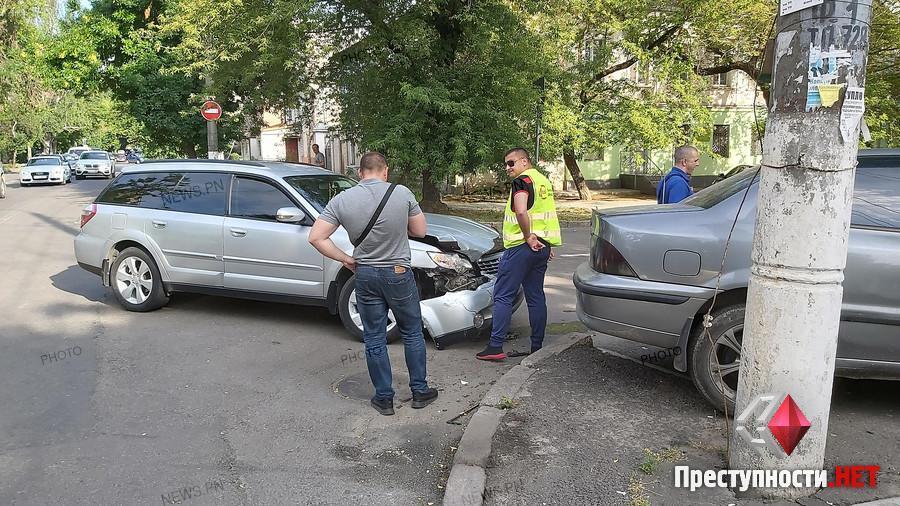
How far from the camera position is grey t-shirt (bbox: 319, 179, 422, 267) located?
446 cm

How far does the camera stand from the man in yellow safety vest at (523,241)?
5480 mm

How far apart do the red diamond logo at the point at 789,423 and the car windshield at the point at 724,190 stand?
1.67m

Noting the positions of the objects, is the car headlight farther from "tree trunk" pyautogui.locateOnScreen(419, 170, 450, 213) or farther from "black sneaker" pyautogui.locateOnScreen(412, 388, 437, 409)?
"tree trunk" pyautogui.locateOnScreen(419, 170, 450, 213)

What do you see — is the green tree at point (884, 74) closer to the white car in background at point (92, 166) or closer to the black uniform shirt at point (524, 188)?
the black uniform shirt at point (524, 188)

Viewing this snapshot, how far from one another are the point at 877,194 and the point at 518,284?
8.50ft

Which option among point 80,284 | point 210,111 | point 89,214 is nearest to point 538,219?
point 89,214

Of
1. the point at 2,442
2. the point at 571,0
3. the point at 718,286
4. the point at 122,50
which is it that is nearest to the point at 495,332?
the point at 718,286

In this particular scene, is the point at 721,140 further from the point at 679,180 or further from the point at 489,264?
the point at 489,264

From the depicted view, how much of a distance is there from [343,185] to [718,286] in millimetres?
4541

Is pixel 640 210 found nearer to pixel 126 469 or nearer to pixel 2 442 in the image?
pixel 126 469

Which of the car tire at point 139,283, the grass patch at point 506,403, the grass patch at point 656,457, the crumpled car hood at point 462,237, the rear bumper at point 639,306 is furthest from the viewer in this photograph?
the car tire at point 139,283

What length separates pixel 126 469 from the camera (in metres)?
3.87

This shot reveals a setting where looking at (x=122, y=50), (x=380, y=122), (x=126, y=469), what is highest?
(x=122, y=50)

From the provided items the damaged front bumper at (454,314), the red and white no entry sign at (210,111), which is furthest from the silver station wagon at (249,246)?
the red and white no entry sign at (210,111)
